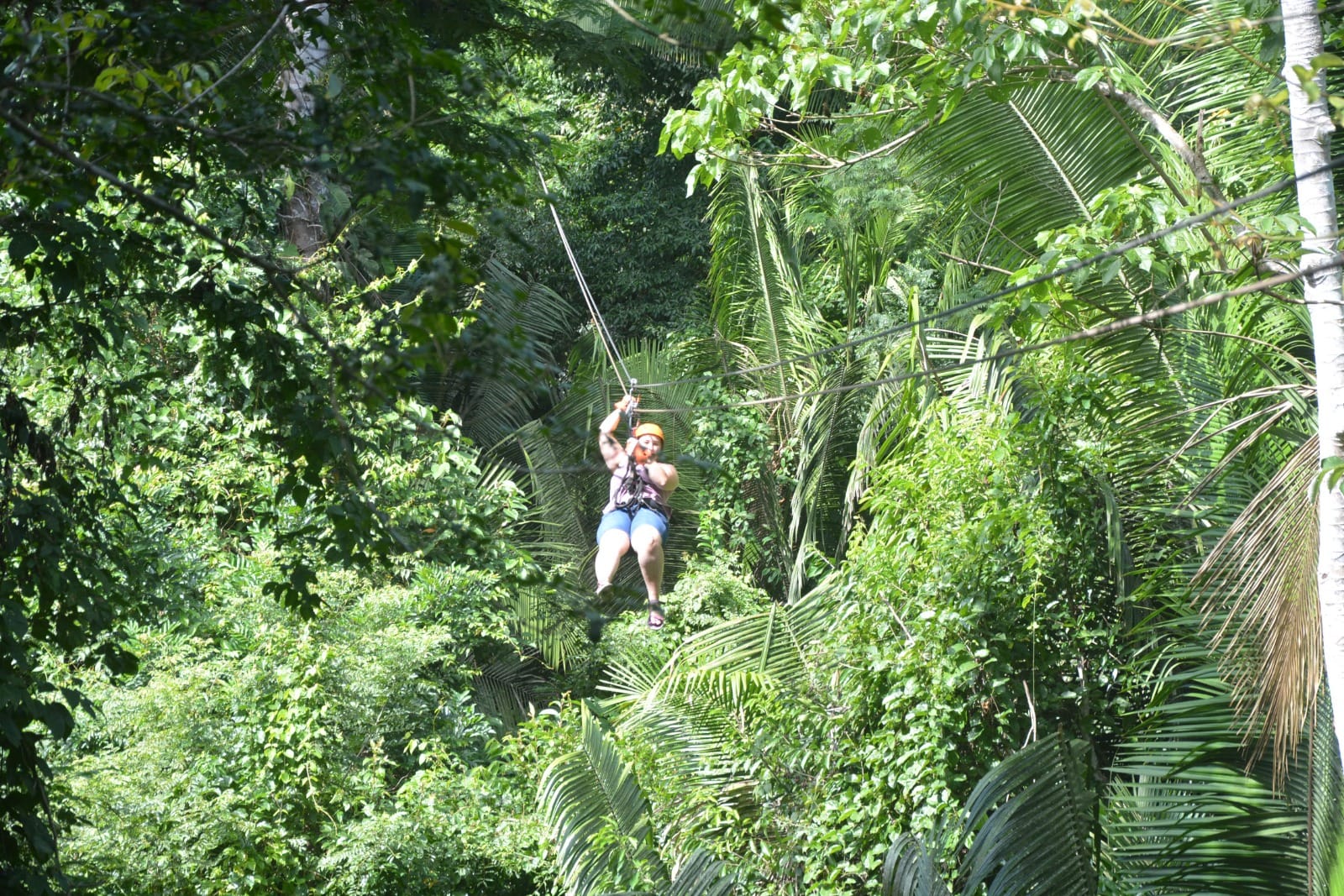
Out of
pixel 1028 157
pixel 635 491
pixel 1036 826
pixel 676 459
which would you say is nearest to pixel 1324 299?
pixel 1036 826

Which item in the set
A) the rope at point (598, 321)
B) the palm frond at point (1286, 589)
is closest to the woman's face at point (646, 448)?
the rope at point (598, 321)

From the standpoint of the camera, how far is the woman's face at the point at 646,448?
337 inches

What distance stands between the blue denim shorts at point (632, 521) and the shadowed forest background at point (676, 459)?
0.62 m

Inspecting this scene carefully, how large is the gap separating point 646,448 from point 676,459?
4.80ft

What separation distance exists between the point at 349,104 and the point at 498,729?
8148 millimetres

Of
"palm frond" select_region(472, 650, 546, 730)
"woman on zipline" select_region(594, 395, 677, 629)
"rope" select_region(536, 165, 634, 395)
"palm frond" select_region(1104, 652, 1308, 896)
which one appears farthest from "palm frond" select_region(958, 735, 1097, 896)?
"palm frond" select_region(472, 650, 546, 730)

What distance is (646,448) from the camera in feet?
28.3

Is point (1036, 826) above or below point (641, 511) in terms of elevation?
below

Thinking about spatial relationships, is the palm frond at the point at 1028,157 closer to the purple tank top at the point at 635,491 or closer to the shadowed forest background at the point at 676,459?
the shadowed forest background at the point at 676,459

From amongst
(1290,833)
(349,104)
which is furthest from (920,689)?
(349,104)

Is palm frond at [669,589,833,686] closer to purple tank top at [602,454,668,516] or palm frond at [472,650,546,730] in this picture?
purple tank top at [602,454,668,516]

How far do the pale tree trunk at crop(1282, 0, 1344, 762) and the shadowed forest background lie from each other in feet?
0.36

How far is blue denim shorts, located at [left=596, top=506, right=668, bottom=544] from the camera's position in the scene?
8719 mm

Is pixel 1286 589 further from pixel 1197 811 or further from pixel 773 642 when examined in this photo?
pixel 773 642
